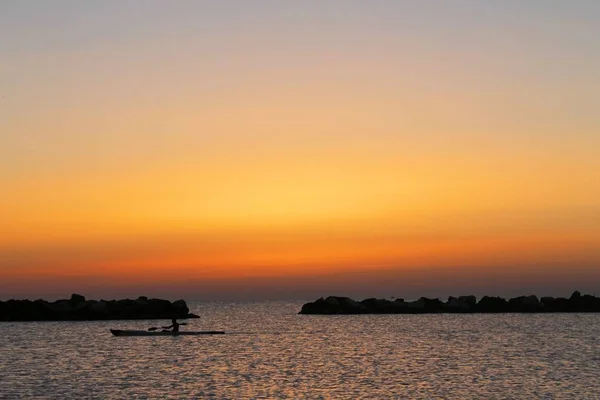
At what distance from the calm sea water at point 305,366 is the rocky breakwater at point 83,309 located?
48623mm

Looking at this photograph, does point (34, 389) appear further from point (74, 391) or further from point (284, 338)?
point (284, 338)

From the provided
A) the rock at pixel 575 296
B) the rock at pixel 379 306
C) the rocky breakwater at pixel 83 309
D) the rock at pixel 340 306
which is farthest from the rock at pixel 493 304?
the rocky breakwater at pixel 83 309

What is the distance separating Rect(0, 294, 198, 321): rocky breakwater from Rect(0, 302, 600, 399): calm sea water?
48.6 m

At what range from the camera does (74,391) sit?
45.6m

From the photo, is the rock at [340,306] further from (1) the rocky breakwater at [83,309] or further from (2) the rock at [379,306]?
(1) the rocky breakwater at [83,309]

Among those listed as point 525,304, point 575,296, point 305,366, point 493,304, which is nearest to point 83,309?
point 493,304

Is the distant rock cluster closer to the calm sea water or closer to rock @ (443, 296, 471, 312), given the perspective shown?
rock @ (443, 296, 471, 312)

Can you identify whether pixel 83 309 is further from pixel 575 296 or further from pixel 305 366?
pixel 575 296

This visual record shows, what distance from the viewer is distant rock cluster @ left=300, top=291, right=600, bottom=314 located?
174 m

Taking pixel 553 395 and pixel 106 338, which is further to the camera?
pixel 106 338

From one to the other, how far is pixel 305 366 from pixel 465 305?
124 meters

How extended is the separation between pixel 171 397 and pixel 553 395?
2245cm

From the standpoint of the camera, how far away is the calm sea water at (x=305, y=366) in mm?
45406

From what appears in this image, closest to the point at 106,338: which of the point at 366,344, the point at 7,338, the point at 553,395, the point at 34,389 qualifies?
the point at 7,338
